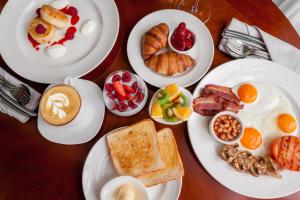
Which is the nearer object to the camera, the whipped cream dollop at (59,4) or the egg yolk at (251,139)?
the egg yolk at (251,139)

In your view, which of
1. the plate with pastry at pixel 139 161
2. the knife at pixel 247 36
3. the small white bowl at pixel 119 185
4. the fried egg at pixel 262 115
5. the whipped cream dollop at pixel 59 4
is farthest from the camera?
the whipped cream dollop at pixel 59 4

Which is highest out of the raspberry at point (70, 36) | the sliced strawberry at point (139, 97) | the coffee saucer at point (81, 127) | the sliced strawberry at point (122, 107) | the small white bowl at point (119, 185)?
the raspberry at point (70, 36)

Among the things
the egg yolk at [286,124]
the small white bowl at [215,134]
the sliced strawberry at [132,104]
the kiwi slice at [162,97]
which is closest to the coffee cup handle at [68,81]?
the sliced strawberry at [132,104]

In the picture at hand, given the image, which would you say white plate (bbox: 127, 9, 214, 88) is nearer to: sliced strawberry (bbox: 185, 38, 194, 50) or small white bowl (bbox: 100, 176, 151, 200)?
sliced strawberry (bbox: 185, 38, 194, 50)

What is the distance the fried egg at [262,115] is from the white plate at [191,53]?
0.69ft

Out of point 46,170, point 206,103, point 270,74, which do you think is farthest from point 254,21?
point 46,170

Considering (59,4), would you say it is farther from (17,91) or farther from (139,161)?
(139,161)

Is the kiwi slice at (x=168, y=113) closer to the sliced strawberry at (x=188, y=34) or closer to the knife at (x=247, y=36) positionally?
the sliced strawberry at (x=188, y=34)

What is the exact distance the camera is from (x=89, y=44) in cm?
146

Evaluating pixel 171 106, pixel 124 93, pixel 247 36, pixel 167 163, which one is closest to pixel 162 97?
pixel 171 106

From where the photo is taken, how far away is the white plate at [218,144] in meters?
1.21

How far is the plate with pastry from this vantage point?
1.18 m

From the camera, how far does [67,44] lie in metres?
1.46

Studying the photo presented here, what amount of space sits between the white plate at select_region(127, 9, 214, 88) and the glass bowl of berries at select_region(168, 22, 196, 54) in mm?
29
